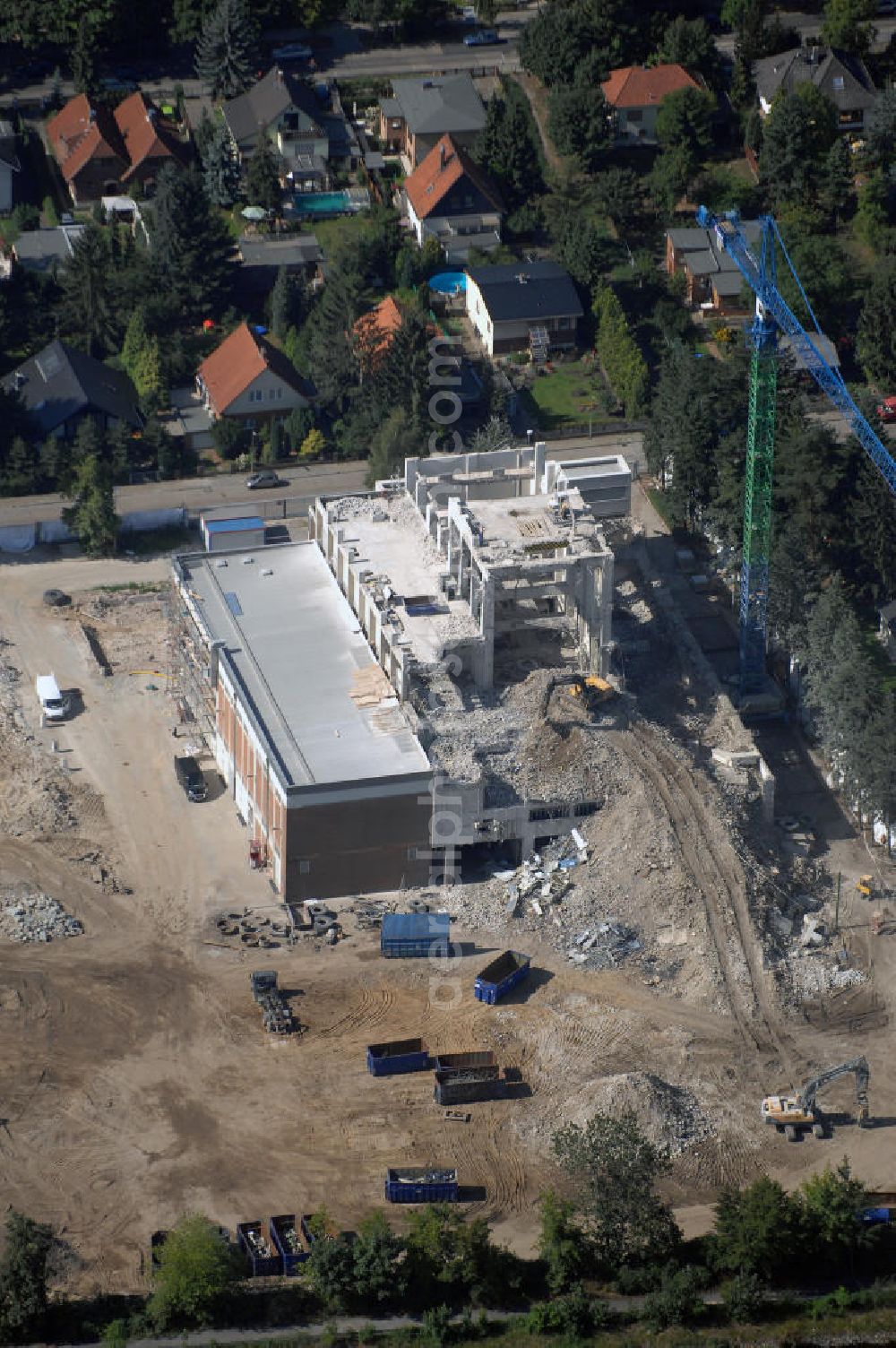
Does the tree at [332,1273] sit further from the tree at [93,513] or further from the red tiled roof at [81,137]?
the red tiled roof at [81,137]

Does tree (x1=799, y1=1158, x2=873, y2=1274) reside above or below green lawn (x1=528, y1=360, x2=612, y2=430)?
below

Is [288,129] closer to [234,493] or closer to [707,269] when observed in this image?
[707,269]

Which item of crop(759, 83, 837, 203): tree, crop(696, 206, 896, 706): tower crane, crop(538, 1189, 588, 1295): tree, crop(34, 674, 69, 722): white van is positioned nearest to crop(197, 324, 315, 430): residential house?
crop(34, 674, 69, 722): white van

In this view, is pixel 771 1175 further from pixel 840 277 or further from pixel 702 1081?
pixel 840 277

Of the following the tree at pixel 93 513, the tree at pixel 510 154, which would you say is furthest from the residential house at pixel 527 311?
the tree at pixel 93 513

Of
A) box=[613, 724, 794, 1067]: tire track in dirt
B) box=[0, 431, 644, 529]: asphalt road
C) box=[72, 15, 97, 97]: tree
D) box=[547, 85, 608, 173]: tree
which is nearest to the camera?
box=[613, 724, 794, 1067]: tire track in dirt

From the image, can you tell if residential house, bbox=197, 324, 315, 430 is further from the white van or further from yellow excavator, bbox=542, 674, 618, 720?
yellow excavator, bbox=542, 674, 618, 720
